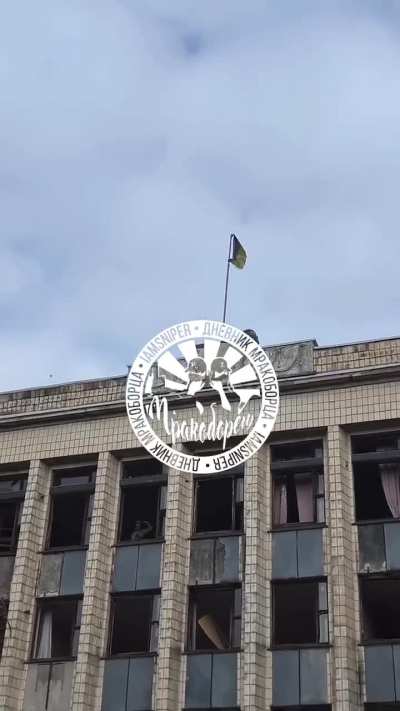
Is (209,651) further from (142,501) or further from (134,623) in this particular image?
(142,501)

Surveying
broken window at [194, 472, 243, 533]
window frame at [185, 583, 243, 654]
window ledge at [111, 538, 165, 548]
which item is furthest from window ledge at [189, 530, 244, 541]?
window frame at [185, 583, 243, 654]

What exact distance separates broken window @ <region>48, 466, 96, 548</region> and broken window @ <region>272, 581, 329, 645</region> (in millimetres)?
6099

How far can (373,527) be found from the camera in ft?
80.7

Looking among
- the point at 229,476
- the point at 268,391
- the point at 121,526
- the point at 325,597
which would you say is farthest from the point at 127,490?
the point at 325,597

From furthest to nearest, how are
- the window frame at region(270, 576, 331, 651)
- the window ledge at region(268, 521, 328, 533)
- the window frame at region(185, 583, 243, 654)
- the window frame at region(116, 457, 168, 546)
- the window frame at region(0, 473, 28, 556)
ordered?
the window frame at region(0, 473, 28, 556), the window frame at region(116, 457, 168, 546), the window ledge at region(268, 521, 328, 533), the window frame at region(185, 583, 243, 654), the window frame at region(270, 576, 331, 651)

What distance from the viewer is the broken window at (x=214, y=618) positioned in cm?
2470

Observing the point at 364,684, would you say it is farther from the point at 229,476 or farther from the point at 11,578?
the point at 11,578

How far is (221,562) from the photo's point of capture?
83.9 feet

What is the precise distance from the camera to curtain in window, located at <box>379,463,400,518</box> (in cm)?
2495

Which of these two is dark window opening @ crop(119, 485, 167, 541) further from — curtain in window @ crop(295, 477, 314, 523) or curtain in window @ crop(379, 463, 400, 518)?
curtain in window @ crop(379, 463, 400, 518)

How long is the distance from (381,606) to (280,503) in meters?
3.85

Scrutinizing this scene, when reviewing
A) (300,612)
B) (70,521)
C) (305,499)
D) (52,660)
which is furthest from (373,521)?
(52,660)

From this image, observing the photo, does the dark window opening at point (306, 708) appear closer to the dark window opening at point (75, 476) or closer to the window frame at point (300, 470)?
the window frame at point (300, 470)

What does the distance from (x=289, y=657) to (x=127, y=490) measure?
708 centimetres
